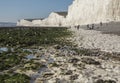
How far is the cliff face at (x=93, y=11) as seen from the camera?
310ft

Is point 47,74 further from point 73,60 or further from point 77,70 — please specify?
point 73,60

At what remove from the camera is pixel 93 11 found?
116 m

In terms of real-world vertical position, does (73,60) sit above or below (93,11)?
below

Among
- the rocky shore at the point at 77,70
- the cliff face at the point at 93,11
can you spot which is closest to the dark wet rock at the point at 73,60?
the rocky shore at the point at 77,70

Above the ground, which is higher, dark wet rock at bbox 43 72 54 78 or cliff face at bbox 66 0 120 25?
cliff face at bbox 66 0 120 25

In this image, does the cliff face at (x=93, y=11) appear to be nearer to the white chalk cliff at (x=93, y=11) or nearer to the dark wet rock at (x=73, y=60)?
the white chalk cliff at (x=93, y=11)

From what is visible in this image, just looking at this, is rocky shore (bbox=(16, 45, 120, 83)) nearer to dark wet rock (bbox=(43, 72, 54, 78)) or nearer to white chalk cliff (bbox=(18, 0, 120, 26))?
dark wet rock (bbox=(43, 72, 54, 78))

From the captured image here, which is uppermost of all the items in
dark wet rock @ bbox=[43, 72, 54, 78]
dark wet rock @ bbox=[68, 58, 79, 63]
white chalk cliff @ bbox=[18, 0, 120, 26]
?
white chalk cliff @ bbox=[18, 0, 120, 26]

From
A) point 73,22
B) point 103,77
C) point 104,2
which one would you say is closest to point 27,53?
point 103,77

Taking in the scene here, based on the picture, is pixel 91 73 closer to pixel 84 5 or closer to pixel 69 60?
pixel 69 60

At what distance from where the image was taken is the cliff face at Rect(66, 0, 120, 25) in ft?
310

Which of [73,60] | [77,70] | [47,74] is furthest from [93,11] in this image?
[47,74]

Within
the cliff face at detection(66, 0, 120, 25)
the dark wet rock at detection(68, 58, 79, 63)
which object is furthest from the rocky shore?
the cliff face at detection(66, 0, 120, 25)

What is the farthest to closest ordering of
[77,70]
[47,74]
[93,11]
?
[93,11] < [77,70] < [47,74]
